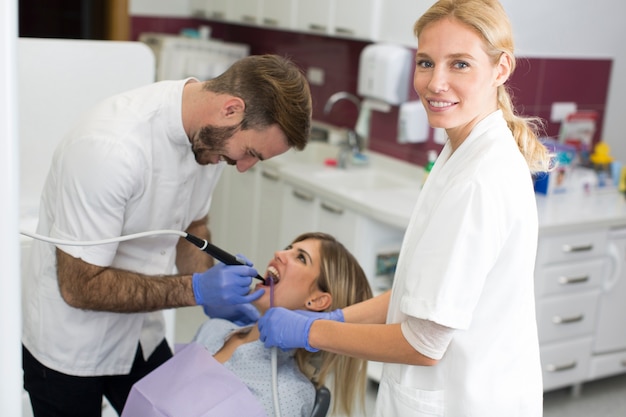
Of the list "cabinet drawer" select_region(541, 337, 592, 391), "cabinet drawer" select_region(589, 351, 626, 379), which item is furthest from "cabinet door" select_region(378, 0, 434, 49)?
"cabinet drawer" select_region(589, 351, 626, 379)

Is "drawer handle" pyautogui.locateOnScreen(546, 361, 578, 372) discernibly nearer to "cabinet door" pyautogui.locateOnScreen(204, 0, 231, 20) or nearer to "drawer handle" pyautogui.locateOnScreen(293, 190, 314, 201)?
"drawer handle" pyautogui.locateOnScreen(293, 190, 314, 201)

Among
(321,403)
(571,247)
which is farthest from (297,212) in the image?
(321,403)

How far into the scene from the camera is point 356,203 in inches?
121

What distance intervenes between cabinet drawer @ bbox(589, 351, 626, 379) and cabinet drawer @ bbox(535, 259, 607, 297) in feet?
1.15

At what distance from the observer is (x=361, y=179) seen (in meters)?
3.67

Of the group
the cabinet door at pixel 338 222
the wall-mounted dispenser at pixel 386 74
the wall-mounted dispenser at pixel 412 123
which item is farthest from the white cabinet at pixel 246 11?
the cabinet door at pixel 338 222

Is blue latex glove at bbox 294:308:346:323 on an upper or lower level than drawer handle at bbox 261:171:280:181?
upper

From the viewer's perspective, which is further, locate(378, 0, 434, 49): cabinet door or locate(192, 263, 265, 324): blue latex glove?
locate(378, 0, 434, 49): cabinet door

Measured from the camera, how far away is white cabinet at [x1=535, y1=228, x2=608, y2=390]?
2.97 metres

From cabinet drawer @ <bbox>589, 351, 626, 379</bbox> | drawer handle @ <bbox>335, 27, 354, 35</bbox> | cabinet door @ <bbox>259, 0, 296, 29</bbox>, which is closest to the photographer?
cabinet drawer @ <bbox>589, 351, 626, 379</bbox>

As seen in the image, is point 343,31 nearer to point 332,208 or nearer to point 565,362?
point 332,208

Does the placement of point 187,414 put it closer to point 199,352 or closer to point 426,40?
point 199,352

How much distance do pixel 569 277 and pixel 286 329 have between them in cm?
185

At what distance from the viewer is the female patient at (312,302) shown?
1838mm
